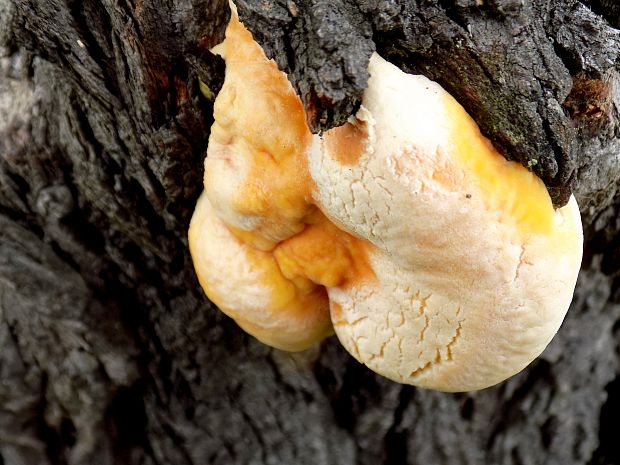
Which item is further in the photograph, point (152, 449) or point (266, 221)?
point (152, 449)

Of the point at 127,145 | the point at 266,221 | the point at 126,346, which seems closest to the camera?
the point at 266,221

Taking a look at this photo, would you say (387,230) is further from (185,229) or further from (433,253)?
(185,229)

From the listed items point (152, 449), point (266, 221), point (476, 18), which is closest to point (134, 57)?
point (266, 221)

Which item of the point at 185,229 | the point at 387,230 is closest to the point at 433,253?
the point at 387,230

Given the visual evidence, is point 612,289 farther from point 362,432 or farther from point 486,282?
point 486,282
